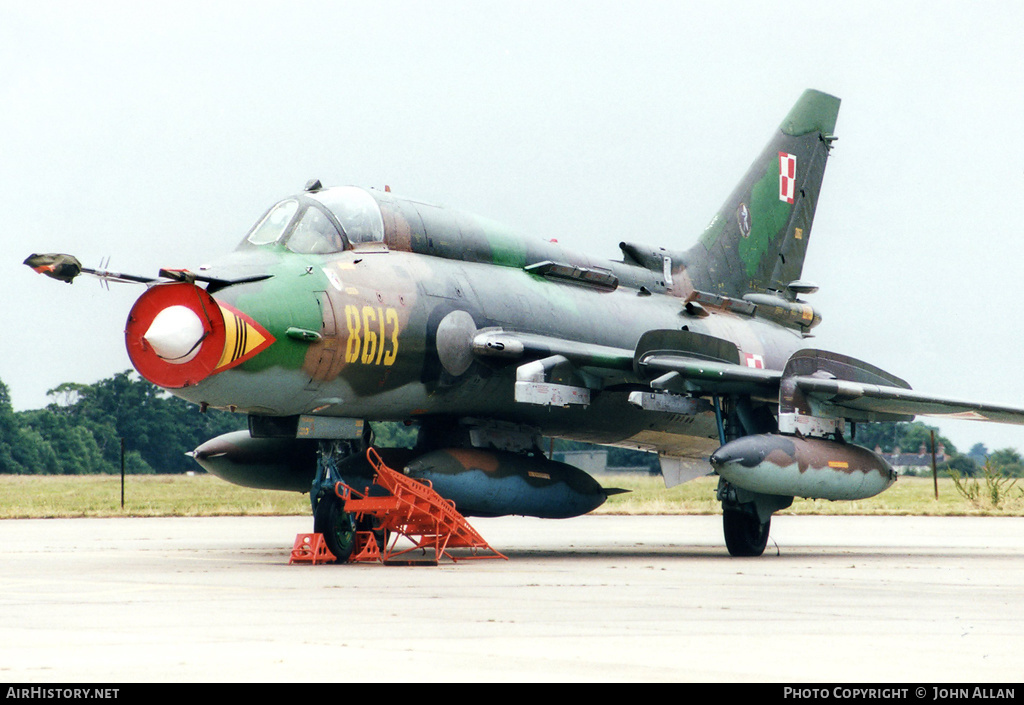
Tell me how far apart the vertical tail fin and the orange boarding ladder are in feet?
21.4

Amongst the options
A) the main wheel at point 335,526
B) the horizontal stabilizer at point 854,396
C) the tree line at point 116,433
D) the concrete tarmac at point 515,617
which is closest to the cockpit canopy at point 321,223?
the main wheel at point 335,526

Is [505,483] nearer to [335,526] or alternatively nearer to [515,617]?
[335,526]

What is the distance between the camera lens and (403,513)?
1226 cm

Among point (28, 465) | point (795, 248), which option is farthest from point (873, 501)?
point (28, 465)

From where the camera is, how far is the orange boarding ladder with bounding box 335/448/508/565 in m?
12.1

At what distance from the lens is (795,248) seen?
63.5 feet

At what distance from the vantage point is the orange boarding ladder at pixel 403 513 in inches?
476

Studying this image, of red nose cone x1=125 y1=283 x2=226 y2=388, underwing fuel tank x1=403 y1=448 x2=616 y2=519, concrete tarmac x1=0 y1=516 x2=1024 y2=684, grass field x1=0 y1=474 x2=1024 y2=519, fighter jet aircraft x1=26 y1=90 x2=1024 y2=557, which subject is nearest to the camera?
concrete tarmac x1=0 y1=516 x2=1024 y2=684

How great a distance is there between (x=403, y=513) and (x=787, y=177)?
9709 millimetres

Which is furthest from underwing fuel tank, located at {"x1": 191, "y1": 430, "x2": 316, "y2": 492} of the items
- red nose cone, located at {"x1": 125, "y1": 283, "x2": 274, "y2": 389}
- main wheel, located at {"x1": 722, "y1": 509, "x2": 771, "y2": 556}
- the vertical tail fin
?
the vertical tail fin

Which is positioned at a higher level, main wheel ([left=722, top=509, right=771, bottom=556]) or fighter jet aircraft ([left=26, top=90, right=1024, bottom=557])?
fighter jet aircraft ([left=26, top=90, right=1024, bottom=557])

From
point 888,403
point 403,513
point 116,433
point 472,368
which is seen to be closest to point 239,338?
point 403,513

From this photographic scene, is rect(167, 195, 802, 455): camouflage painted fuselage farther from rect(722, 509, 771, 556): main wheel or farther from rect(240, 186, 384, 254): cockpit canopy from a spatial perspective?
rect(722, 509, 771, 556): main wheel
